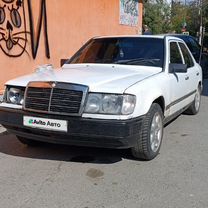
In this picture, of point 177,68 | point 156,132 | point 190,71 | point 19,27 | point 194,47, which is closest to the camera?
point 156,132

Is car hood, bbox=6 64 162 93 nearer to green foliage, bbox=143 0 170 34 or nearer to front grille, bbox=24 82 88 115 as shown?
front grille, bbox=24 82 88 115

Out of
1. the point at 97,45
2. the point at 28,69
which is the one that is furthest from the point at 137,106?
the point at 28,69

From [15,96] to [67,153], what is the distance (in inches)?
40.2

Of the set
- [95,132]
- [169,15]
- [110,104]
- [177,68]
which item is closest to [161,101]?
[177,68]

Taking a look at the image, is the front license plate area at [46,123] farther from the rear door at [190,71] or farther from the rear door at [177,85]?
the rear door at [190,71]

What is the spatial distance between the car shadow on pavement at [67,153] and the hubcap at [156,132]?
0.33 m

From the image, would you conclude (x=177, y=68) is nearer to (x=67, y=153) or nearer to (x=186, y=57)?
(x=186, y=57)

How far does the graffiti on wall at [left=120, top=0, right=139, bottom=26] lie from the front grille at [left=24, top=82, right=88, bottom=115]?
1091 cm

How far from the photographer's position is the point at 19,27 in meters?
8.48

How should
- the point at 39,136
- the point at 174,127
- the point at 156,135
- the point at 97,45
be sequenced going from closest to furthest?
the point at 39,136 < the point at 156,135 < the point at 97,45 < the point at 174,127

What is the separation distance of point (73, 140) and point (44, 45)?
5.52m

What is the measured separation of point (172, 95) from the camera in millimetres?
5504

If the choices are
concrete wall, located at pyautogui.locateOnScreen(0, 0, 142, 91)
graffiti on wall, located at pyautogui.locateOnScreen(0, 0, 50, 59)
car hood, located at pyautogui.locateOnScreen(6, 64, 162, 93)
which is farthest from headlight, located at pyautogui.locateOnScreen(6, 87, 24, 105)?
graffiti on wall, located at pyautogui.locateOnScreen(0, 0, 50, 59)

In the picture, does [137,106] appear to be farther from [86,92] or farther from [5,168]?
[5,168]
